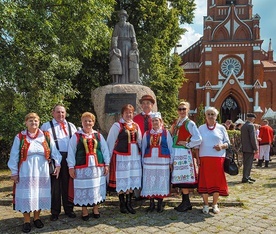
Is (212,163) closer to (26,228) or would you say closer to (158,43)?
(26,228)

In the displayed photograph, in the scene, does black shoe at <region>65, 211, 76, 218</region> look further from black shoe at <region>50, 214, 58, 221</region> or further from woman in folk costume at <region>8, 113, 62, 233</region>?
woman in folk costume at <region>8, 113, 62, 233</region>

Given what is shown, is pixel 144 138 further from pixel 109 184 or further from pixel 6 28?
pixel 6 28

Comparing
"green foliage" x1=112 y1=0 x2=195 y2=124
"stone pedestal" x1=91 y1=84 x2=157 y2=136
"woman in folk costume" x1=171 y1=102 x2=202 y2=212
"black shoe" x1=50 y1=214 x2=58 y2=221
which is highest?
"green foliage" x1=112 y1=0 x2=195 y2=124

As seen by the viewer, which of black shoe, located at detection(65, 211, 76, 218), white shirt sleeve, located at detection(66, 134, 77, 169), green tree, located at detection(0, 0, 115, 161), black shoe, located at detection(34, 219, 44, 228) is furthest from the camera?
green tree, located at detection(0, 0, 115, 161)

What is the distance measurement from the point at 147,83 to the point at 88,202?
11.4 meters

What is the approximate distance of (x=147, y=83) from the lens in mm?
15477

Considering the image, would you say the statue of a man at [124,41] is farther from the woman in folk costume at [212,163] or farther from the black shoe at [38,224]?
the black shoe at [38,224]

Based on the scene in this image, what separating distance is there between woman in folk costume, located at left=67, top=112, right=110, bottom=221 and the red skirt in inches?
64.5

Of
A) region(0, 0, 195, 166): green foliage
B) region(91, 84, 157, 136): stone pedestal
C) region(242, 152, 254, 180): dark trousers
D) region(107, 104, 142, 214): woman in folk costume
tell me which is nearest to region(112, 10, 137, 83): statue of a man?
region(0, 0, 195, 166): green foliage

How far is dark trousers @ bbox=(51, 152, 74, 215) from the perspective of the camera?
4.75 metres

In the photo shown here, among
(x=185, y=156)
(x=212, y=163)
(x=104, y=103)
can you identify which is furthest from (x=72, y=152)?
(x=104, y=103)

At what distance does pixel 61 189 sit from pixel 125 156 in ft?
3.74

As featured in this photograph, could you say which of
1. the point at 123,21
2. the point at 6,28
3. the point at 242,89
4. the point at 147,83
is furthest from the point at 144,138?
the point at 242,89

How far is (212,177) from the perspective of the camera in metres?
4.95
